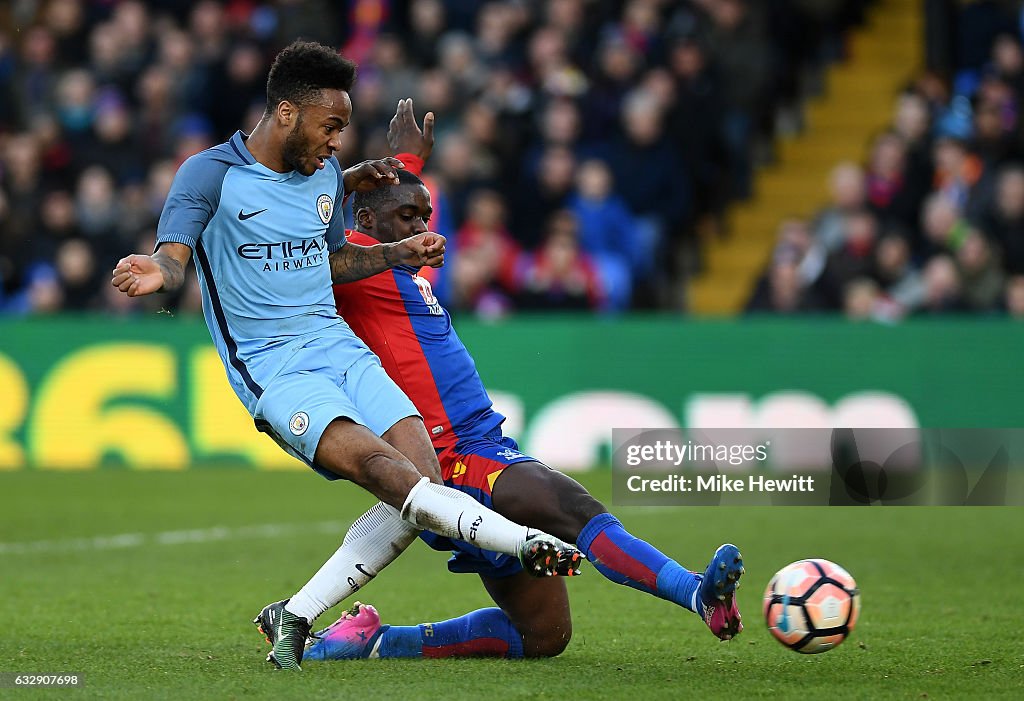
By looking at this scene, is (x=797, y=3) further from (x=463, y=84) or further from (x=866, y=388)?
(x=866, y=388)

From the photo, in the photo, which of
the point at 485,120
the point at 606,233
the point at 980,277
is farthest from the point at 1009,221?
the point at 485,120

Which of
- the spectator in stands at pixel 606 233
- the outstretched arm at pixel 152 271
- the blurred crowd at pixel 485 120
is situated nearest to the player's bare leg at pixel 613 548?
the outstretched arm at pixel 152 271

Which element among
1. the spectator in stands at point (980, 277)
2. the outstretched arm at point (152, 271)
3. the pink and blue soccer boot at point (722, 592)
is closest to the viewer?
the pink and blue soccer boot at point (722, 592)

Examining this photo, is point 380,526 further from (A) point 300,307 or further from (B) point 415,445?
(A) point 300,307

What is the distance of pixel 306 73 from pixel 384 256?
28.4 inches

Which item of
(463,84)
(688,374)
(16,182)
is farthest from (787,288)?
(16,182)

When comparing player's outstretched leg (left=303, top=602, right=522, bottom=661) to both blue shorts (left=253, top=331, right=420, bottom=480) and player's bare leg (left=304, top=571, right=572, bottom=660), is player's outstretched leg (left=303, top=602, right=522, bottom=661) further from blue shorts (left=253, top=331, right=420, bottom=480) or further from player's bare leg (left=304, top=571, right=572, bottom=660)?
blue shorts (left=253, top=331, right=420, bottom=480)

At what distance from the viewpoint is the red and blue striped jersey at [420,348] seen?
5945 mm

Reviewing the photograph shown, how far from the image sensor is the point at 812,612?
542 centimetres

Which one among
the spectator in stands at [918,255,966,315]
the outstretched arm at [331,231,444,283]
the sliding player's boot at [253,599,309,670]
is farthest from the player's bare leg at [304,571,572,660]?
the spectator in stands at [918,255,966,315]

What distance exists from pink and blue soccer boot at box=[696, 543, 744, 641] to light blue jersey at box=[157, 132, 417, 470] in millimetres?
1276

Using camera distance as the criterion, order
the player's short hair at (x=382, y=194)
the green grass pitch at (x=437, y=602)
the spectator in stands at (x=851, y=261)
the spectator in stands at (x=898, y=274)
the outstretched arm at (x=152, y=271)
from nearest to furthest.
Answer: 1. the outstretched arm at (x=152, y=271)
2. the green grass pitch at (x=437, y=602)
3. the player's short hair at (x=382, y=194)
4. the spectator in stands at (x=898, y=274)
5. the spectator in stands at (x=851, y=261)

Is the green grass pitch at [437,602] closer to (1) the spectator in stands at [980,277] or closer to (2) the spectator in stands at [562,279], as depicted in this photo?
(2) the spectator in stands at [562,279]

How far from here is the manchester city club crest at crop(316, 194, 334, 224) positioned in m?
5.88
